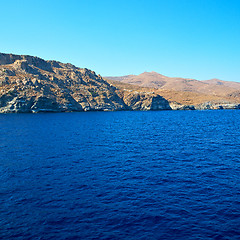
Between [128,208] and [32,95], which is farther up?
[32,95]

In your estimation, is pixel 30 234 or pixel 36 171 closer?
pixel 30 234

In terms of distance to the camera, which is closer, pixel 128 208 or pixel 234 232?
pixel 234 232

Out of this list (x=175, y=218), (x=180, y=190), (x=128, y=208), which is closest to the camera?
(x=175, y=218)

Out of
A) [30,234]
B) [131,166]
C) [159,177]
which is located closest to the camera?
[30,234]

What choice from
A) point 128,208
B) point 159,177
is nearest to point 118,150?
point 159,177

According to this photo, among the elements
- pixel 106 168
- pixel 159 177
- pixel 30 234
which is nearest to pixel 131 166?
pixel 106 168

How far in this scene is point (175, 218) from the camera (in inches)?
859

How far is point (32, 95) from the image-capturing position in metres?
183

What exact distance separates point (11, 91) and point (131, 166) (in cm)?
16796

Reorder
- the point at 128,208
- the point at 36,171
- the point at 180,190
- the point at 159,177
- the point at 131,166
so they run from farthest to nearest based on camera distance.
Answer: the point at 131,166, the point at 36,171, the point at 159,177, the point at 180,190, the point at 128,208

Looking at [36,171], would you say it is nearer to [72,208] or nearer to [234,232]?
[72,208]

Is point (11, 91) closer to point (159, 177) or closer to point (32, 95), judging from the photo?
point (32, 95)

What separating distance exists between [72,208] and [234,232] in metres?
16.3

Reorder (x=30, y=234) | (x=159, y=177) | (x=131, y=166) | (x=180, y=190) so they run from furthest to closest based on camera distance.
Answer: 1. (x=131, y=166)
2. (x=159, y=177)
3. (x=180, y=190)
4. (x=30, y=234)
